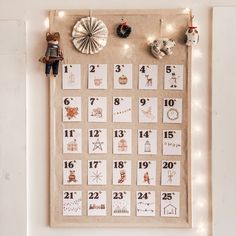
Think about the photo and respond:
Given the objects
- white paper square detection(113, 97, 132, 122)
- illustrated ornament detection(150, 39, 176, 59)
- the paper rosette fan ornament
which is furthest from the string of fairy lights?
the paper rosette fan ornament

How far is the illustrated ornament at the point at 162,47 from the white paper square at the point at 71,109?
1.47 feet

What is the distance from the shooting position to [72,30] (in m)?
1.75

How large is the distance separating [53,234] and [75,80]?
0.79m

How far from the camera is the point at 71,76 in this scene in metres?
1.75

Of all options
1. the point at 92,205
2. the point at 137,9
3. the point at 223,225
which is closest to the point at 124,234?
the point at 92,205

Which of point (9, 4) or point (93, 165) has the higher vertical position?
point (9, 4)

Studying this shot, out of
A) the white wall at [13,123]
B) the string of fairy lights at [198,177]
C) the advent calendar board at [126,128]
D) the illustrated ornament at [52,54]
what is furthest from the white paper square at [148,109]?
the white wall at [13,123]

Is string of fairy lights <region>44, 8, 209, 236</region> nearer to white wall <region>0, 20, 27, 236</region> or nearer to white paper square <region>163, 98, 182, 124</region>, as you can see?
white paper square <region>163, 98, 182, 124</region>

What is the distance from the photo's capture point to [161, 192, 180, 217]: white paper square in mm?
1746

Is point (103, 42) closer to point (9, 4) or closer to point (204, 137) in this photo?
point (9, 4)

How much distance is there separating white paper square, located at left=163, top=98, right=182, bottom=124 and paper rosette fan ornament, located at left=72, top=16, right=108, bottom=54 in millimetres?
434

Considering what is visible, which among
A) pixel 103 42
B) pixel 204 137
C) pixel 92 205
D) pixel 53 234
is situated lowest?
pixel 53 234

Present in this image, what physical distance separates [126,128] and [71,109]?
29 cm

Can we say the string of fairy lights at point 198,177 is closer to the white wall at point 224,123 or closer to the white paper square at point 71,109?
the white wall at point 224,123
